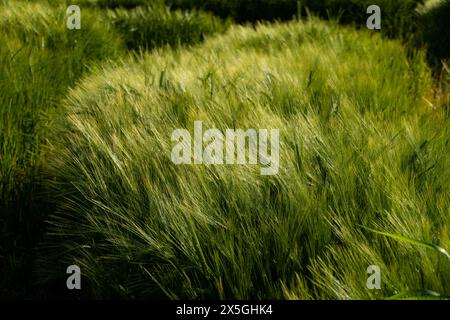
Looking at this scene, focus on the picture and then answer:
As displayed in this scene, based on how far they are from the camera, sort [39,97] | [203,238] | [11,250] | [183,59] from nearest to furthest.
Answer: [203,238]
[11,250]
[39,97]
[183,59]

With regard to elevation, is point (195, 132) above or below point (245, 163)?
above

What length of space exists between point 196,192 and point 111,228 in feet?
0.78

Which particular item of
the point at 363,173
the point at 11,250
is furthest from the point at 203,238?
the point at 11,250

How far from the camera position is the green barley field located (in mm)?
1249

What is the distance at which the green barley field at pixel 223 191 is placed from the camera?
49.2 inches

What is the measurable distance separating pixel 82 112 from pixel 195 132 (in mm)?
688

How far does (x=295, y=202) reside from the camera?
4.50 ft

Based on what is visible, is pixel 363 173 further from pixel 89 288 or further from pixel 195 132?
pixel 89 288

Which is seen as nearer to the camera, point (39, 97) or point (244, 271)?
point (244, 271)

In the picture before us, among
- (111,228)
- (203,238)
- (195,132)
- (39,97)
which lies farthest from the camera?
(39,97)

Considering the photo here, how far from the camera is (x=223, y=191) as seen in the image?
146cm

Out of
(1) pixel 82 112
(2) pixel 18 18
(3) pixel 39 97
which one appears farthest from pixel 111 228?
(2) pixel 18 18
